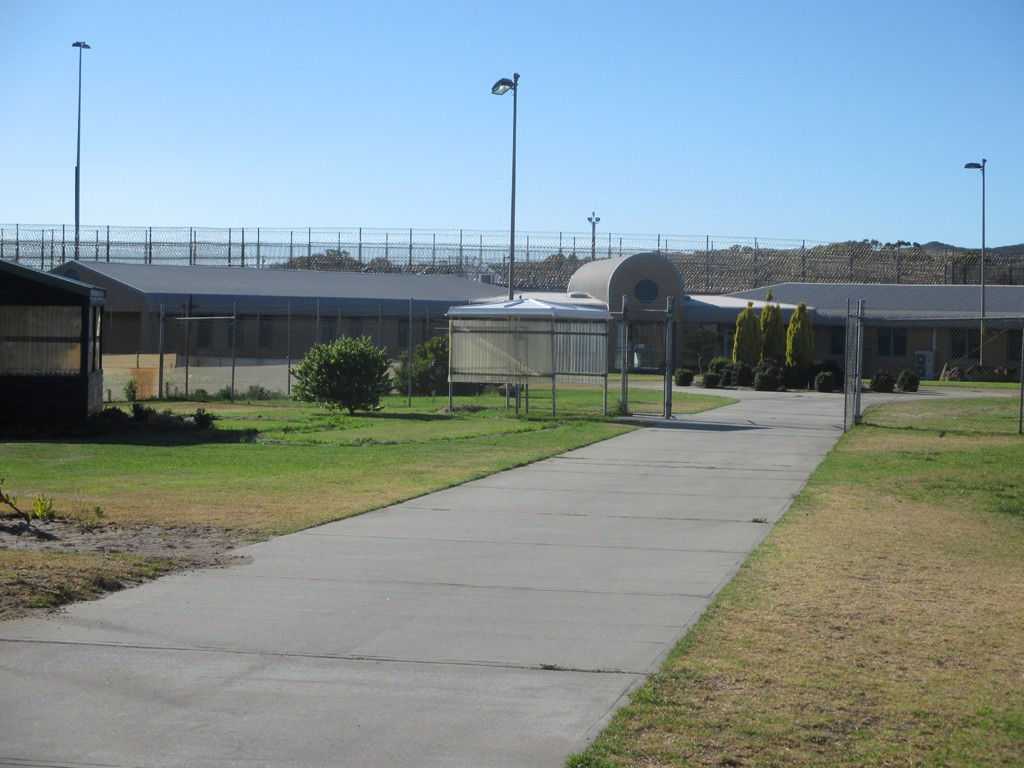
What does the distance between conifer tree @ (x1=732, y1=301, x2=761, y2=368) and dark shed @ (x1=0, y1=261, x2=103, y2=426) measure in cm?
2729

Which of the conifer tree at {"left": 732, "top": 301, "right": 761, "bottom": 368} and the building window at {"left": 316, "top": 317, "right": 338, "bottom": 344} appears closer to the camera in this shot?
the conifer tree at {"left": 732, "top": 301, "right": 761, "bottom": 368}

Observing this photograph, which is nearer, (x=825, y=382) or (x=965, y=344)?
(x=825, y=382)

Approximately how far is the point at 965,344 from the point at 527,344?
103 ft

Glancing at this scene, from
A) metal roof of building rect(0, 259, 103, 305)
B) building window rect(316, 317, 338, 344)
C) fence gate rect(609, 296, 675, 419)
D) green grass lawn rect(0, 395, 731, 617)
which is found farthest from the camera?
building window rect(316, 317, 338, 344)

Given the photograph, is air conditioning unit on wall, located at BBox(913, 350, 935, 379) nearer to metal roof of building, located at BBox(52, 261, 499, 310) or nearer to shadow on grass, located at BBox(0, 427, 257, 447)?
metal roof of building, located at BBox(52, 261, 499, 310)

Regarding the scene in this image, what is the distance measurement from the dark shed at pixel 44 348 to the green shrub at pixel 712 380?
2477 cm

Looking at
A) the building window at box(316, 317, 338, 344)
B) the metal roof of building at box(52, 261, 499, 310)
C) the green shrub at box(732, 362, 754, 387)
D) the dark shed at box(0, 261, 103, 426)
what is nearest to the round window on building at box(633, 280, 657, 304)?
the metal roof of building at box(52, 261, 499, 310)

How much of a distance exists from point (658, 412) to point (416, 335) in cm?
2492

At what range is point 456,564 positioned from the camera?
9.33 meters

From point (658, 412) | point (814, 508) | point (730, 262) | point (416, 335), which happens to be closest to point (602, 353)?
point (658, 412)

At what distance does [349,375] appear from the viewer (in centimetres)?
2545

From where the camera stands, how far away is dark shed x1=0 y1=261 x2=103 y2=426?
67.0 feet

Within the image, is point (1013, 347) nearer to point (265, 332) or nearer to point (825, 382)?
point (825, 382)

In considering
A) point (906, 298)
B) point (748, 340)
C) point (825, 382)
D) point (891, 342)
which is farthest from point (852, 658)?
point (906, 298)
